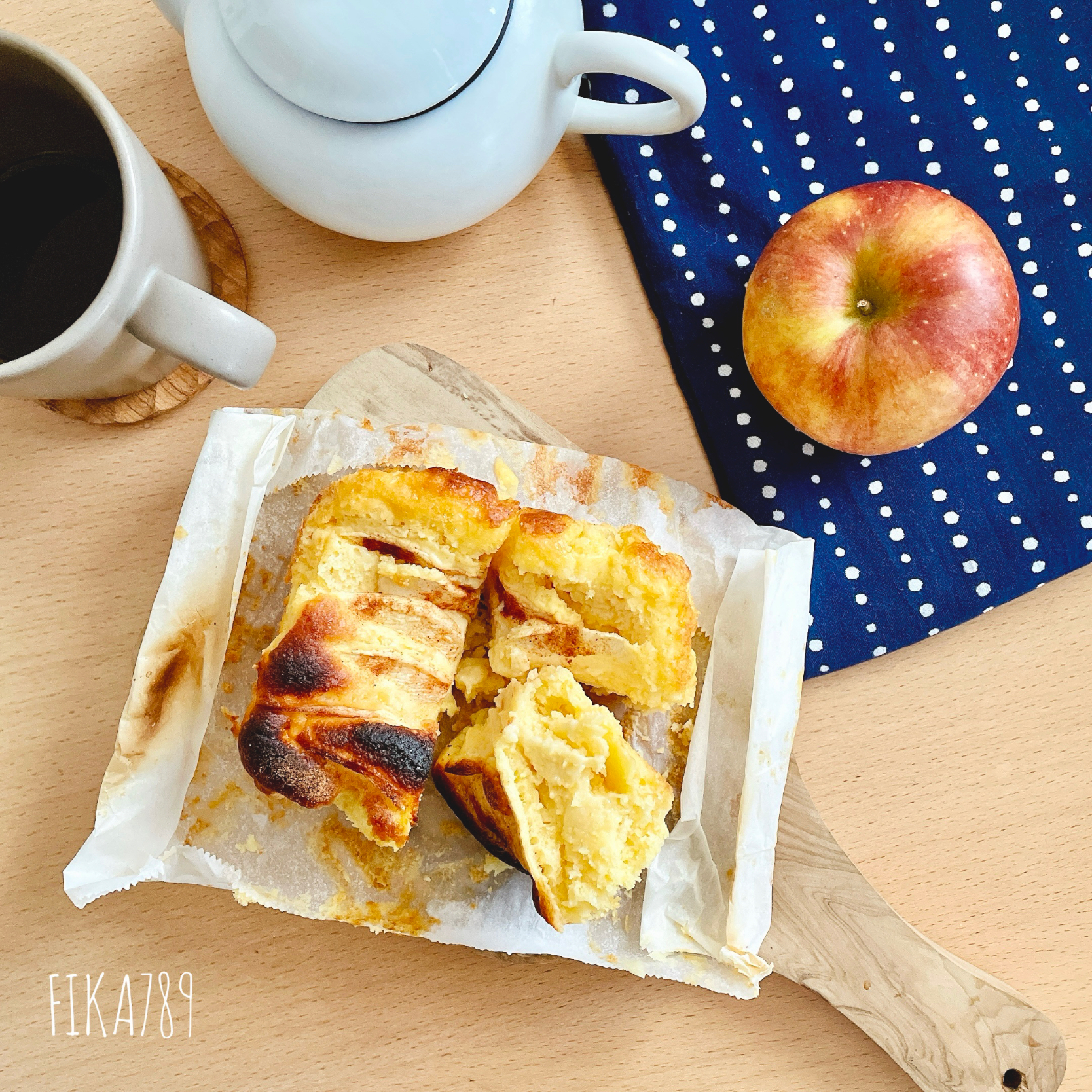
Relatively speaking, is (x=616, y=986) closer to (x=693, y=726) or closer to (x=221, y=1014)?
(x=693, y=726)

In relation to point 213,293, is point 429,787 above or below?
below

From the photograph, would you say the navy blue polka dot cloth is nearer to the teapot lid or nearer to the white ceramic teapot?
the white ceramic teapot

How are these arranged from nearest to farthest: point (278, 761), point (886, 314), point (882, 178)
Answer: point (278, 761) → point (886, 314) → point (882, 178)

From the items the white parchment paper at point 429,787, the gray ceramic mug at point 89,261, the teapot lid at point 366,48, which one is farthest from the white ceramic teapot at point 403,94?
the white parchment paper at point 429,787

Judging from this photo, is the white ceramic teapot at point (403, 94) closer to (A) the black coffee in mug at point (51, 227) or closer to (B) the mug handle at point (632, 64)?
(B) the mug handle at point (632, 64)

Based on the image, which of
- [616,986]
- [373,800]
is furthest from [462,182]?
[616,986]

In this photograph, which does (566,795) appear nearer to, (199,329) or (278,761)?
(278,761)

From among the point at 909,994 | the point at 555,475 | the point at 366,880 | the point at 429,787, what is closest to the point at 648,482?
the point at 555,475
